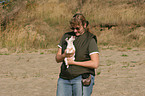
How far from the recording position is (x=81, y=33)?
3057mm

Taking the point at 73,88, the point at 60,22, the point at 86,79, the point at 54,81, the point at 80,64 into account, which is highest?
the point at 60,22

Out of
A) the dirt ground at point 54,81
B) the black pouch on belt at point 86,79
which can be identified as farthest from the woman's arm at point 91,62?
the dirt ground at point 54,81

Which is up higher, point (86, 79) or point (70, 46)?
point (70, 46)

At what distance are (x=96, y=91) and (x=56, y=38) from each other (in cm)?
1447

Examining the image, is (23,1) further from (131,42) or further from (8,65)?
(8,65)

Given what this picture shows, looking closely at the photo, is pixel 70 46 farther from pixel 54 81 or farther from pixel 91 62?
pixel 54 81

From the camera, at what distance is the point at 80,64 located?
2.89 m

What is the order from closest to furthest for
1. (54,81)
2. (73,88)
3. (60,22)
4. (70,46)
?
(70,46) → (73,88) → (54,81) → (60,22)

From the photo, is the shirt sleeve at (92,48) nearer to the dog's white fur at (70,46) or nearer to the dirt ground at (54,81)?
the dog's white fur at (70,46)

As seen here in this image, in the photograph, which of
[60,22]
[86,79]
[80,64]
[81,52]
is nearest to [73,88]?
[86,79]

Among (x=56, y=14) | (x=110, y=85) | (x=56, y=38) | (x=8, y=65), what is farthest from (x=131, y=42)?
(x=110, y=85)

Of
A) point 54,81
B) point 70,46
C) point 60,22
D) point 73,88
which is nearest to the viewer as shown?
point 70,46

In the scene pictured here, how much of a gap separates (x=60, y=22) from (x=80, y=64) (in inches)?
802

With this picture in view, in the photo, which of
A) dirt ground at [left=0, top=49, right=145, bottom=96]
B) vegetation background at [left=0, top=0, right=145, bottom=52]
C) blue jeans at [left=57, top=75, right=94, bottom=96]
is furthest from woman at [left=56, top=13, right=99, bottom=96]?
vegetation background at [left=0, top=0, right=145, bottom=52]
